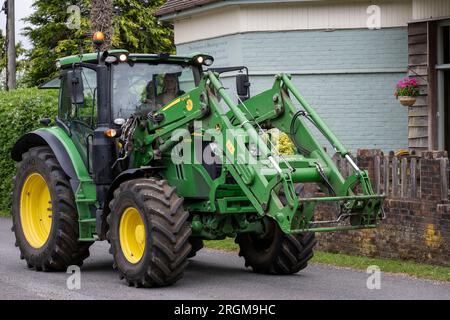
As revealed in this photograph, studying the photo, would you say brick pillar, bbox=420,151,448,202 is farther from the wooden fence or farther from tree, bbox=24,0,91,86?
tree, bbox=24,0,91,86

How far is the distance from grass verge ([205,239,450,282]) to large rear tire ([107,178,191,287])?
9.73ft

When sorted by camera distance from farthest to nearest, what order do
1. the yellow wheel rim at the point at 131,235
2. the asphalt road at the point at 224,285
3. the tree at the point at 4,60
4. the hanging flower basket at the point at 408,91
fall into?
1. the tree at the point at 4,60
2. the hanging flower basket at the point at 408,91
3. the yellow wheel rim at the point at 131,235
4. the asphalt road at the point at 224,285

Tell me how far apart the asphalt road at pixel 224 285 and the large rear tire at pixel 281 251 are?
15 centimetres

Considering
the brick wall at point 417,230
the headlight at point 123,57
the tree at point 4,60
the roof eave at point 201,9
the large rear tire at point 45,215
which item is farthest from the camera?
the tree at point 4,60

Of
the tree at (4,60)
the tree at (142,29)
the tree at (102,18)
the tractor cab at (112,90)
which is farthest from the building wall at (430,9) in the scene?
the tree at (4,60)

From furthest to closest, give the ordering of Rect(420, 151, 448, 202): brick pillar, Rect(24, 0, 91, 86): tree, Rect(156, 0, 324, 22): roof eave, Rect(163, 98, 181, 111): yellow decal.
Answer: Rect(24, 0, 91, 86): tree, Rect(156, 0, 324, 22): roof eave, Rect(420, 151, 448, 202): brick pillar, Rect(163, 98, 181, 111): yellow decal

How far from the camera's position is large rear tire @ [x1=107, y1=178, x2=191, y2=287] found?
10.9 meters

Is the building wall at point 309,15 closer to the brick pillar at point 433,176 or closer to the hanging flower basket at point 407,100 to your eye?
the hanging flower basket at point 407,100

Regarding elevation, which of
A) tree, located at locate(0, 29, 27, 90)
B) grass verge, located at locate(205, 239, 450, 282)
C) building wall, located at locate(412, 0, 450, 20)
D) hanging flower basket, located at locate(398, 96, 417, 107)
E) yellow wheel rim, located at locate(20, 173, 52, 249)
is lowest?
grass verge, located at locate(205, 239, 450, 282)

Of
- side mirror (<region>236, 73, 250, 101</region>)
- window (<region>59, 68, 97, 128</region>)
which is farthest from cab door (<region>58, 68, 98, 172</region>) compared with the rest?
side mirror (<region>236, 73, 250, 101</region>)

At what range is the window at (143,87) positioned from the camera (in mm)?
12500

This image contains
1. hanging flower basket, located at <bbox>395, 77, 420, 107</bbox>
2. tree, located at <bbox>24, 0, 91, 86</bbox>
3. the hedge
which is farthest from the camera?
tree, located at <bbox>24, 0, 91, 86</bbox>
